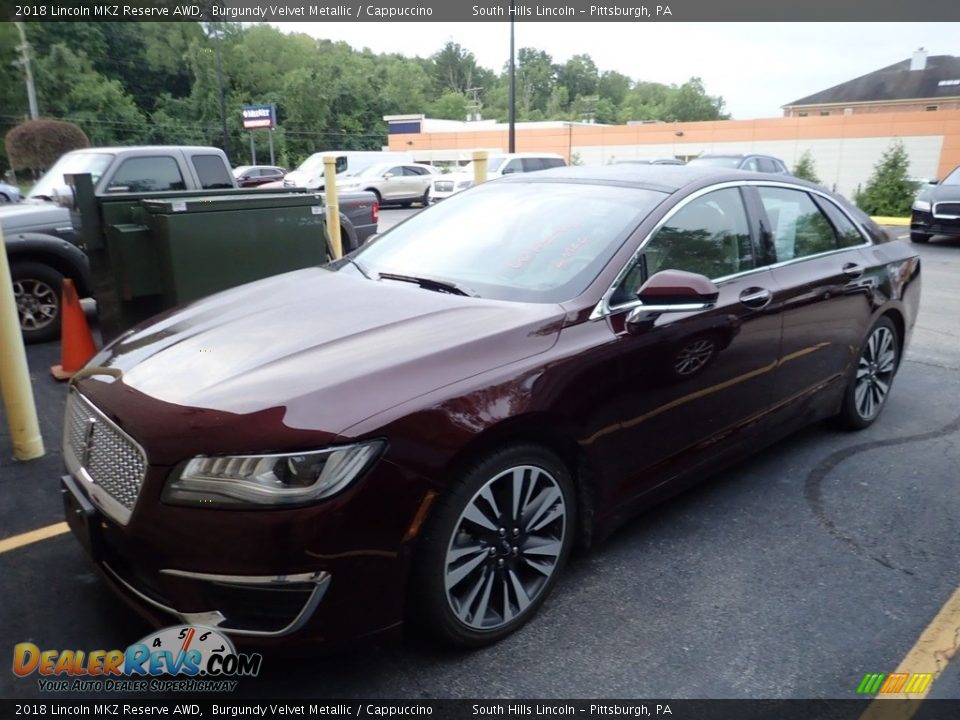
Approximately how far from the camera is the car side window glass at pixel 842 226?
4309 mm

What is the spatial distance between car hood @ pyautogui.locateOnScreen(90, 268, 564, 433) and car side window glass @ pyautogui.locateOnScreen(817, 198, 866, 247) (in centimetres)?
237

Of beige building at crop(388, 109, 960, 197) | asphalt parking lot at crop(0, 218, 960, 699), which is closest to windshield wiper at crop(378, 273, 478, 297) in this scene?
asphalt parking lot at crop(0, 218, 960, 699)

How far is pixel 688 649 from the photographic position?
2.63 metres

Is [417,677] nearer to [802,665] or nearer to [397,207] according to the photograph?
[802,665]

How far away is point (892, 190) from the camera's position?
21.0m

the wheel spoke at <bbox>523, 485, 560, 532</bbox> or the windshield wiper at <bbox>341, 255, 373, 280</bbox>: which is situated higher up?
the windshield wiper at <bbox>341, 255, 373, 280</bbox>

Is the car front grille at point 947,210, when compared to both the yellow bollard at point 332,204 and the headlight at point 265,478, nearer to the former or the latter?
the yellow bollard at point 332,204

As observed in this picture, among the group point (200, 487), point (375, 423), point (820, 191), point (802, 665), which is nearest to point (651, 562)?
point (802, 665)

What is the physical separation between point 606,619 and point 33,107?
A: 4397 cm

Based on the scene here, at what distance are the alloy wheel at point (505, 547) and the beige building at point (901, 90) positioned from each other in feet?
208

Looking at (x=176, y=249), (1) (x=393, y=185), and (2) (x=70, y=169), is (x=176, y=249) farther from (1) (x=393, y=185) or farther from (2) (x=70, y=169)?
(1) (x=393, y=185)

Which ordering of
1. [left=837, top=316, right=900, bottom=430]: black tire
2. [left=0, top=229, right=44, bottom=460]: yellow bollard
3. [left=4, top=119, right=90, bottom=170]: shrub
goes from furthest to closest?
[left=4, top=119, right=90, bottom=170]: shrub → [left=837, top=316, right=900, bottom=430]: black tire → [left=0, top=229, right=44, bottom=460]: yellow bollard

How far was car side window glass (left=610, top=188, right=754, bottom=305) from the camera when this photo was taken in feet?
10.2

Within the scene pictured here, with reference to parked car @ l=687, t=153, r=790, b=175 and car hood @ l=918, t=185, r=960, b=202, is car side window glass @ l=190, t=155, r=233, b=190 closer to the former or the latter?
parked car @ l=687, t=153, r=790, b=175
